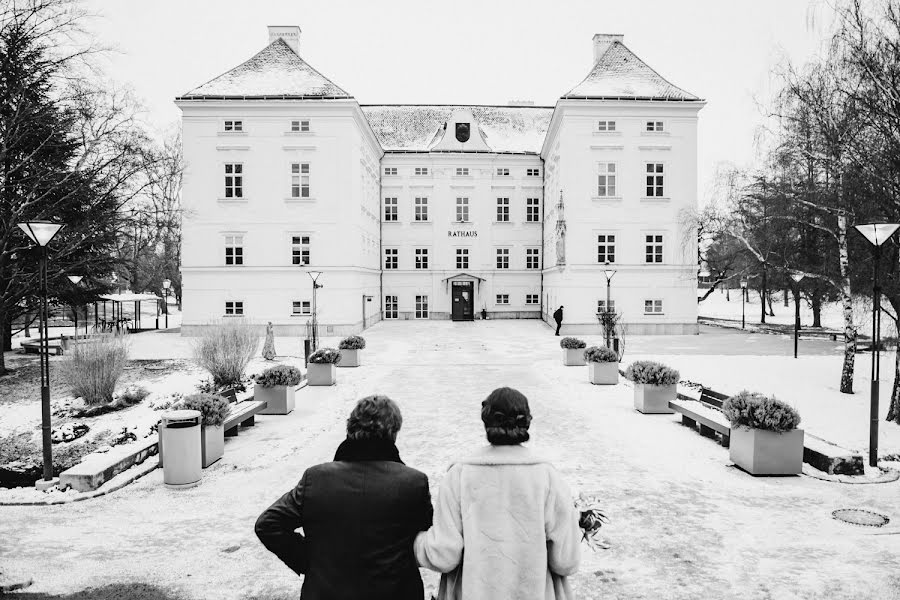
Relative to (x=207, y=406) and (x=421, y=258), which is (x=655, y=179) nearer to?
(x=421, y=258)

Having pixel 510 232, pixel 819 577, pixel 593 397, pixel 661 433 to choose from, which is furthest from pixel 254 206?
pixel 819 577

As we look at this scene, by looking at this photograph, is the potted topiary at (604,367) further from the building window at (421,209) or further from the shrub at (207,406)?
the building window at (421,209)

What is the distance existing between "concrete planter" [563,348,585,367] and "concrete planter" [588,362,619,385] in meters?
3.63

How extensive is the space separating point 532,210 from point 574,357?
25.5 meters

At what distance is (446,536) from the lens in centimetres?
306

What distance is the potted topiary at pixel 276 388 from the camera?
44.8 ft

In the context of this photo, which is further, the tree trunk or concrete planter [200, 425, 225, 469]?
the tree trunk

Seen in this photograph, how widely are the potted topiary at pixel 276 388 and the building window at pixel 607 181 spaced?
78.9ft

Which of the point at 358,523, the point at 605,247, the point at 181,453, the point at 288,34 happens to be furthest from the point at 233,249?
the point at 358,523

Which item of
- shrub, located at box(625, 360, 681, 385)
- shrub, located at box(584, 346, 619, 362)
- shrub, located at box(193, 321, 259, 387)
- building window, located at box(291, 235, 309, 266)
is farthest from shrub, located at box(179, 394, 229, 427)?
building window, located at box(291, 235, 309, 266)

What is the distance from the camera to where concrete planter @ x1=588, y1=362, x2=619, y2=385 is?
17.5m

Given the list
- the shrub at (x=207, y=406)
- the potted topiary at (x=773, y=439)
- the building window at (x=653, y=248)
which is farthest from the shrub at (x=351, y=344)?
the building window at (x=653, y=248)

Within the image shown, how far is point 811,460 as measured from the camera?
960 cm

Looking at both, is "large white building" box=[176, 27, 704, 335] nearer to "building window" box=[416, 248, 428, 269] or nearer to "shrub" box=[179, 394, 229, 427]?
"building window" box=[416, 248, 428, 269]
